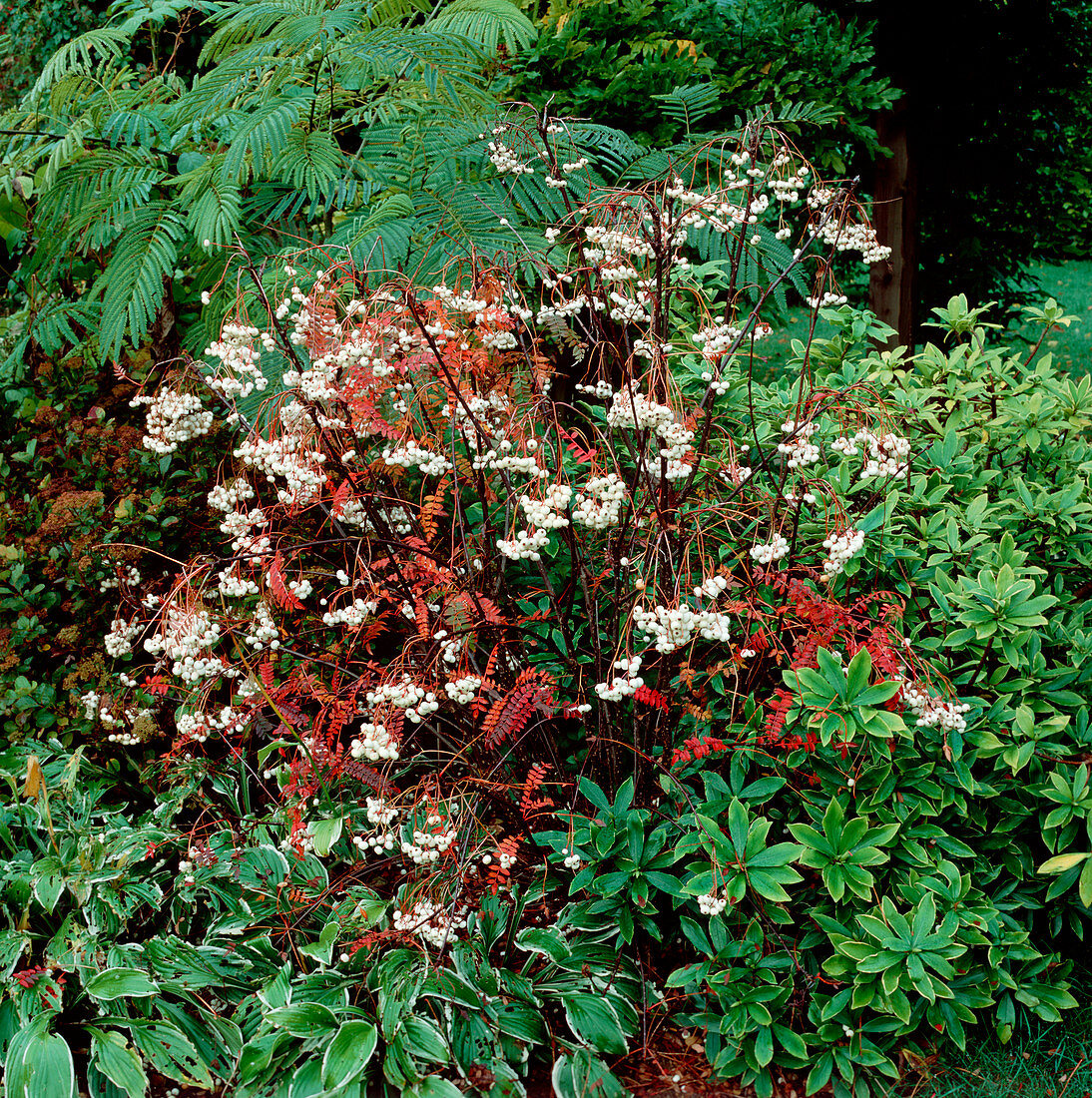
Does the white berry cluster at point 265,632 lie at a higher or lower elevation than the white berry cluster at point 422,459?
lower

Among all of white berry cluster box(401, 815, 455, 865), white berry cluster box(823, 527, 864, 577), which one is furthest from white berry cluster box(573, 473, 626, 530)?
white berry cluster box(401, 815, 455, 865)

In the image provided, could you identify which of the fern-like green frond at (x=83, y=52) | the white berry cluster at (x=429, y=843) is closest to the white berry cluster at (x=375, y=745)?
the white berry cluster at (x=429, y=843)

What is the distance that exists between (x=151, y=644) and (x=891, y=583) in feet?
7.05

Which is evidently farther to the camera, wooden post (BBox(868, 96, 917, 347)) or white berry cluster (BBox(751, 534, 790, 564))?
wooden post (BBox(868, 96, 917, 347))

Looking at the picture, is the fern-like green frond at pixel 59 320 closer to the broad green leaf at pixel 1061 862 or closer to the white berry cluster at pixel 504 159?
the white berry cluster at pixel 504 159

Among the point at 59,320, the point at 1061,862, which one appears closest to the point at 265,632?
the point at 59,320

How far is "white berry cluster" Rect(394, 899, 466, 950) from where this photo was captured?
7.82 feet

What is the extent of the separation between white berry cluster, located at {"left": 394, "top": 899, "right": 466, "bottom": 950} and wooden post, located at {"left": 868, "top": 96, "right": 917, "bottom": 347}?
4.41m

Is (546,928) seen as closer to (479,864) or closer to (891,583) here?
(479,864)

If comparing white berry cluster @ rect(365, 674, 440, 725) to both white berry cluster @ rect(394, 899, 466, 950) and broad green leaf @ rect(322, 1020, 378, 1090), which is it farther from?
broad green leaf @ rect(322, 1020, 378, 1090)

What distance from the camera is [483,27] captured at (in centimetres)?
341

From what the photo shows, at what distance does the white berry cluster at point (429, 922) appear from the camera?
2.38m

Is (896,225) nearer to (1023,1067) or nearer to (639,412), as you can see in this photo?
(639,412)

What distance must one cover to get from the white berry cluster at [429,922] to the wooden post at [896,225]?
441cm
